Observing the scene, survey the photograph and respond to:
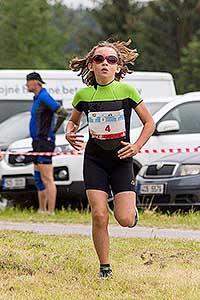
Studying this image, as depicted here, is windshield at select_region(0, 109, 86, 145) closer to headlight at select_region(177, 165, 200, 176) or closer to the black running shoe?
headlight at select_region(177, 165, 200, 176)

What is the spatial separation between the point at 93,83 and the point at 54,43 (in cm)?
4305

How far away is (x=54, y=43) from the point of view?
49688 millimetres

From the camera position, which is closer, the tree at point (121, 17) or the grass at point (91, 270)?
the grass at point (91, 270)

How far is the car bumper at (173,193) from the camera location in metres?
11.9

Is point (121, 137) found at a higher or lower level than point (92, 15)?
lower

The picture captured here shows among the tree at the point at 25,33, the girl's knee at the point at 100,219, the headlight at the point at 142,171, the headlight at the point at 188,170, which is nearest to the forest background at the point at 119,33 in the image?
the tree at the point at 25,33

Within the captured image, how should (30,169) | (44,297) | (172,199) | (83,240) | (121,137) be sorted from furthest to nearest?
(30,169), (172,199), (83,240), (121,137), (44,297)

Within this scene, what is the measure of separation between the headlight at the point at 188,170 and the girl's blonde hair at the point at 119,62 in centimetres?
502

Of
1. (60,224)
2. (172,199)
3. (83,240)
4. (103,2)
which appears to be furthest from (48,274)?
(103,2)

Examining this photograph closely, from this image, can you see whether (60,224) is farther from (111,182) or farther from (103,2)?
(103,2)

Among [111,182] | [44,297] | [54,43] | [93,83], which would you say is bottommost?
[44,297]

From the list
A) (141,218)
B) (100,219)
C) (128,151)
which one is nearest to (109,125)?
(128,151)

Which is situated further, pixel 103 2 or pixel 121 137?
pixel 103 2

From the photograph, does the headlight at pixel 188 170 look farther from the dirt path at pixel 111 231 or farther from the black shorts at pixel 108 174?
the black shorts at pixel 108 174
